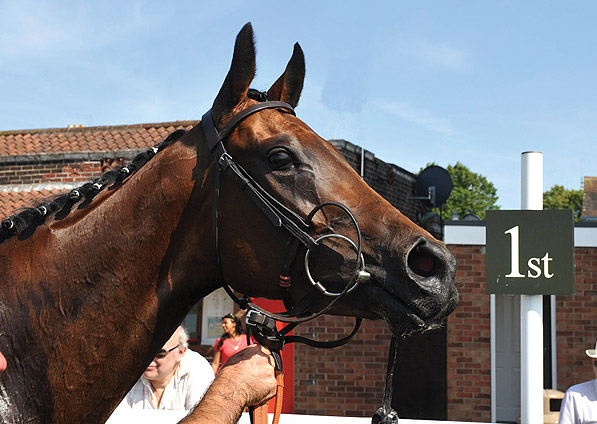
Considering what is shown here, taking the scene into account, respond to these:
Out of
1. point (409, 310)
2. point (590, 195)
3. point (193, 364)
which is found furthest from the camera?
point (590, 195)

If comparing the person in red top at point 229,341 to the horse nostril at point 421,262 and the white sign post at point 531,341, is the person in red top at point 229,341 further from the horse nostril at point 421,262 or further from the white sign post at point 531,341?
the horse nostril at point 421,262

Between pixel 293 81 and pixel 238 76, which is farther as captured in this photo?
pixel 293 81

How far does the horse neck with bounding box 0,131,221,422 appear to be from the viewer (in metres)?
1.96

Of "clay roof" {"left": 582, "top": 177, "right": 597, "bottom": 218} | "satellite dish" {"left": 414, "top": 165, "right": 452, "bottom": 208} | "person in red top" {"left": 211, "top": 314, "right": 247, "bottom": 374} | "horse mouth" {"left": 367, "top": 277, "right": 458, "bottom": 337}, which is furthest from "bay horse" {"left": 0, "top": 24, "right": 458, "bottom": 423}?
"clay roof" {"left": 582, "top": 177, "right": 597, "bottom": 218}

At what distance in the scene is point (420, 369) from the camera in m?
10.2

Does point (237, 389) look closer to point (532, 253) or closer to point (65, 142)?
point (532, 253)

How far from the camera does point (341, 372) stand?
9969 millimetres

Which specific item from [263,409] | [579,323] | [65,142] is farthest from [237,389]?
[65,142]

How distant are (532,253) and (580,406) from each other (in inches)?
63.3

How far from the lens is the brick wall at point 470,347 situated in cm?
960

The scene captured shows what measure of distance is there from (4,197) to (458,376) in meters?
10.1

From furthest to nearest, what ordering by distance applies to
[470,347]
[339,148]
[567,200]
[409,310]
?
[567,200]
[339,148]
[470,347]
[409,310]

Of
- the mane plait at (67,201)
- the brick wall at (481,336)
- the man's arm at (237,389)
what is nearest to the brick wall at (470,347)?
the brick wall at (481,336)

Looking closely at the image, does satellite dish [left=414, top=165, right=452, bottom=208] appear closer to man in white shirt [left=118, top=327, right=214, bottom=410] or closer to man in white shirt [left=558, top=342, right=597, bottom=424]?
man in white shirt [left=558, top=342, right=597, bottom=424]
